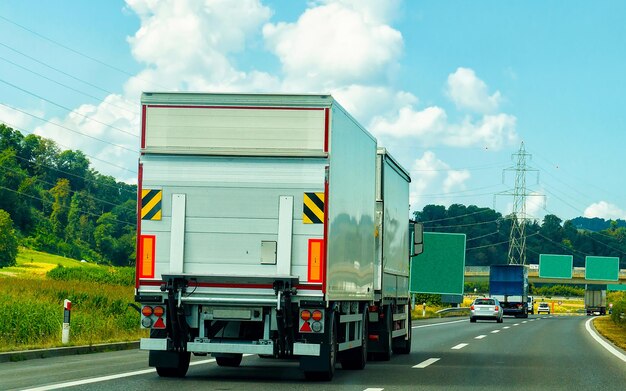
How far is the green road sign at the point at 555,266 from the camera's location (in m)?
101

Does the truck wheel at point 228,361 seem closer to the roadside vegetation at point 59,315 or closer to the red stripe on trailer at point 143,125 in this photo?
the roadside vegetation at point 59,315

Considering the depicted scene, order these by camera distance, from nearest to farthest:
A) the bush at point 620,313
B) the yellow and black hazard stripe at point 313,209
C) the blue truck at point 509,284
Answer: the yellow and black hazard stripe at point 313,209, the bush at point 620,313, the blue truck at point 509,284

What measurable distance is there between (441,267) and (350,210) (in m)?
45.5

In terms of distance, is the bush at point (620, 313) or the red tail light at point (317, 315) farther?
the bush at point (620, 313)

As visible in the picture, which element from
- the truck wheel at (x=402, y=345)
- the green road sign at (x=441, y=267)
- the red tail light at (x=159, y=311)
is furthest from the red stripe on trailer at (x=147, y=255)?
the green road sign at (x=441, y=267)

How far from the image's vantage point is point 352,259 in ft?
47.0

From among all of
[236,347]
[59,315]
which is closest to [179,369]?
[236,347]

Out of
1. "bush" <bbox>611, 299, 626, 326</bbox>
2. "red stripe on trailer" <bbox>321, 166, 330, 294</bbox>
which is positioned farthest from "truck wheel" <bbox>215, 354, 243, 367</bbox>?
"bush" <bbox>611, 299, 626, 326</bbox>

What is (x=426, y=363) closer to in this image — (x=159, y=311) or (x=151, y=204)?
(x=159, y=311)

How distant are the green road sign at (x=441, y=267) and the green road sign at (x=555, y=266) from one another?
144 feet

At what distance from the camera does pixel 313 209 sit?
1294 centimetres

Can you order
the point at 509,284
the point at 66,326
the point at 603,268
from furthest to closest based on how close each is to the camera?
1. the point at 603,268
2. the point at 509,284
3. the point at 66,326

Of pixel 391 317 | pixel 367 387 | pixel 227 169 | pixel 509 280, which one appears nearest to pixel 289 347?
pixel 367 387

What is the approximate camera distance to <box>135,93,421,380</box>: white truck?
42.2 ft
